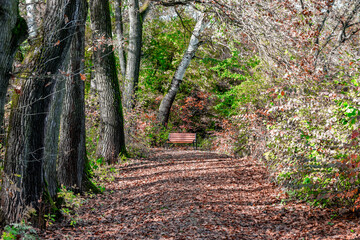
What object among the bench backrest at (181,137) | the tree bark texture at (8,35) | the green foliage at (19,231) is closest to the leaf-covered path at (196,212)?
the green foliage at (19,231)

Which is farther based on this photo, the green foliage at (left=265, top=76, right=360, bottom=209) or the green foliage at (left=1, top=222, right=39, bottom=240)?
the green foliage at (left=265, top=76, right=360, bottom=209)

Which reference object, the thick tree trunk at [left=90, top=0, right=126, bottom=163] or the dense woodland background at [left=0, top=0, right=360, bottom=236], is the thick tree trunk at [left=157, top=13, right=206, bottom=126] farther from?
the thick tree trunk at [left=90, top=0, right=126, bottom=163]

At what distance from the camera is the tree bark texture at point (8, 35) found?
3162mm

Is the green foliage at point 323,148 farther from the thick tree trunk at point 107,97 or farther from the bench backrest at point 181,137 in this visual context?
the bench backrest at point 181,137

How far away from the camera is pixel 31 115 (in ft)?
14.3

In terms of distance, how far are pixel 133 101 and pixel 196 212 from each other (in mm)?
7070

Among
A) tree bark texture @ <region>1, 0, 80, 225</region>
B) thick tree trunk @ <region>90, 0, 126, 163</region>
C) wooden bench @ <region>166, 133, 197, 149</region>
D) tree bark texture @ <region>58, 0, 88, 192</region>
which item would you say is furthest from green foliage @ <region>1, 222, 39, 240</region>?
wooden bench @ <region>166, 133, 197, 149</region>

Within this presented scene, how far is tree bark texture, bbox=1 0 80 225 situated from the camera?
14.0ft

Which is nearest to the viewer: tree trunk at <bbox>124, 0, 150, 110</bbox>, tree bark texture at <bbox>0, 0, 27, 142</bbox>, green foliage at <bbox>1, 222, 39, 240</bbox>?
tree bark texture at <bbox>0, 0, 27, 142</bbox>

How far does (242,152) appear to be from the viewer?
1324cm

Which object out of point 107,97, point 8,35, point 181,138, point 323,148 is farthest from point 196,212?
point 181,138

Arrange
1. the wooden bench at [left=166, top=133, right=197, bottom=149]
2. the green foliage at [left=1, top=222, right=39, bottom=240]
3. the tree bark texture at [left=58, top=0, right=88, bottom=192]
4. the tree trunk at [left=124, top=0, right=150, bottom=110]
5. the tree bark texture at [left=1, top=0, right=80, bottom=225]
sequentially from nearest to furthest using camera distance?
1. the green foliage at [left=1, top=222, right=39, bottom=240]
2. the tree bark texture at [left=1, top=0, right=80, bottom=225]
3. the tree bark texture at [left=58, top=0, right=88, bottom=192]
4. the tree trunk at [left=124, top=0, right=150, bottom=110]
5. the wooden bench at [left=166, top=133, right=197, bottom=149]

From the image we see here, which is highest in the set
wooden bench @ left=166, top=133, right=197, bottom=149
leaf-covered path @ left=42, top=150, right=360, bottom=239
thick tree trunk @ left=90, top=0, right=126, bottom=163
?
thick tree trunk @ left=90, top=0, right=126, bottom=163

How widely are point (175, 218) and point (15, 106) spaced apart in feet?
9.79
